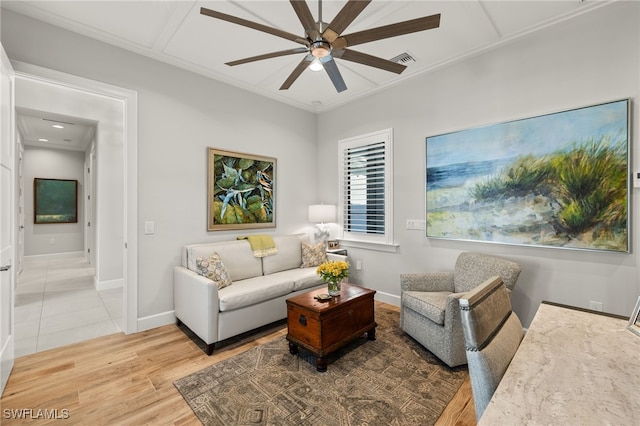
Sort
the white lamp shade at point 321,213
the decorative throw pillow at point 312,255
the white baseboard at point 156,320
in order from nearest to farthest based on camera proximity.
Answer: the white baseboard at point 156,320
the decorative throw pillow at point 312,255
the white lamp shade at point 321,213

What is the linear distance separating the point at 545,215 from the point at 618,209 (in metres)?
0.47

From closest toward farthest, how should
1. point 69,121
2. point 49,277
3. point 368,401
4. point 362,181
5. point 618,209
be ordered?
point 368,401
point 618,209
point 362,181
point 69,121
point 49,277

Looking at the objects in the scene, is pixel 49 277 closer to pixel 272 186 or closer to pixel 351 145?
pixel 272 186

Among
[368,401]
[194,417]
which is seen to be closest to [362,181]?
[368,401]

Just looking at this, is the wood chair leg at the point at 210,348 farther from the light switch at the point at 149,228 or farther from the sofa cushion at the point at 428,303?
the sofa cushion at the point at 428,303

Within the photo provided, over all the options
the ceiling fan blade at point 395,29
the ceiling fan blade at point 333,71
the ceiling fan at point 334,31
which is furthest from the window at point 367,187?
the ceiling fan blade at point 395,29

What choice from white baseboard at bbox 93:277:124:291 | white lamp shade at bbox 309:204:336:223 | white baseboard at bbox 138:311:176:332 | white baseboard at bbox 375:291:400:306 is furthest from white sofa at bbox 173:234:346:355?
white baseboard at bbox 93:277:124:291

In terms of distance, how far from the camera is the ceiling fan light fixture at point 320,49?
6.39 ft

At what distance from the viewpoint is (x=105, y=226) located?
475 cm

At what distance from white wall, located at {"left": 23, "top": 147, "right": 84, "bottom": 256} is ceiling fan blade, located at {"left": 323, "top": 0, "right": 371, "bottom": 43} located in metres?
8.14

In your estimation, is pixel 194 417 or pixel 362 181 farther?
pixel 362 181

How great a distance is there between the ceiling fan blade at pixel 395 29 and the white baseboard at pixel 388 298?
9.95 ft

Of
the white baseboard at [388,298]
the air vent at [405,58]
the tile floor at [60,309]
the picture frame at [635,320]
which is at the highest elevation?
the air vent at [405,58]

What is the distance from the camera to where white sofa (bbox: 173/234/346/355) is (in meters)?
2.63
